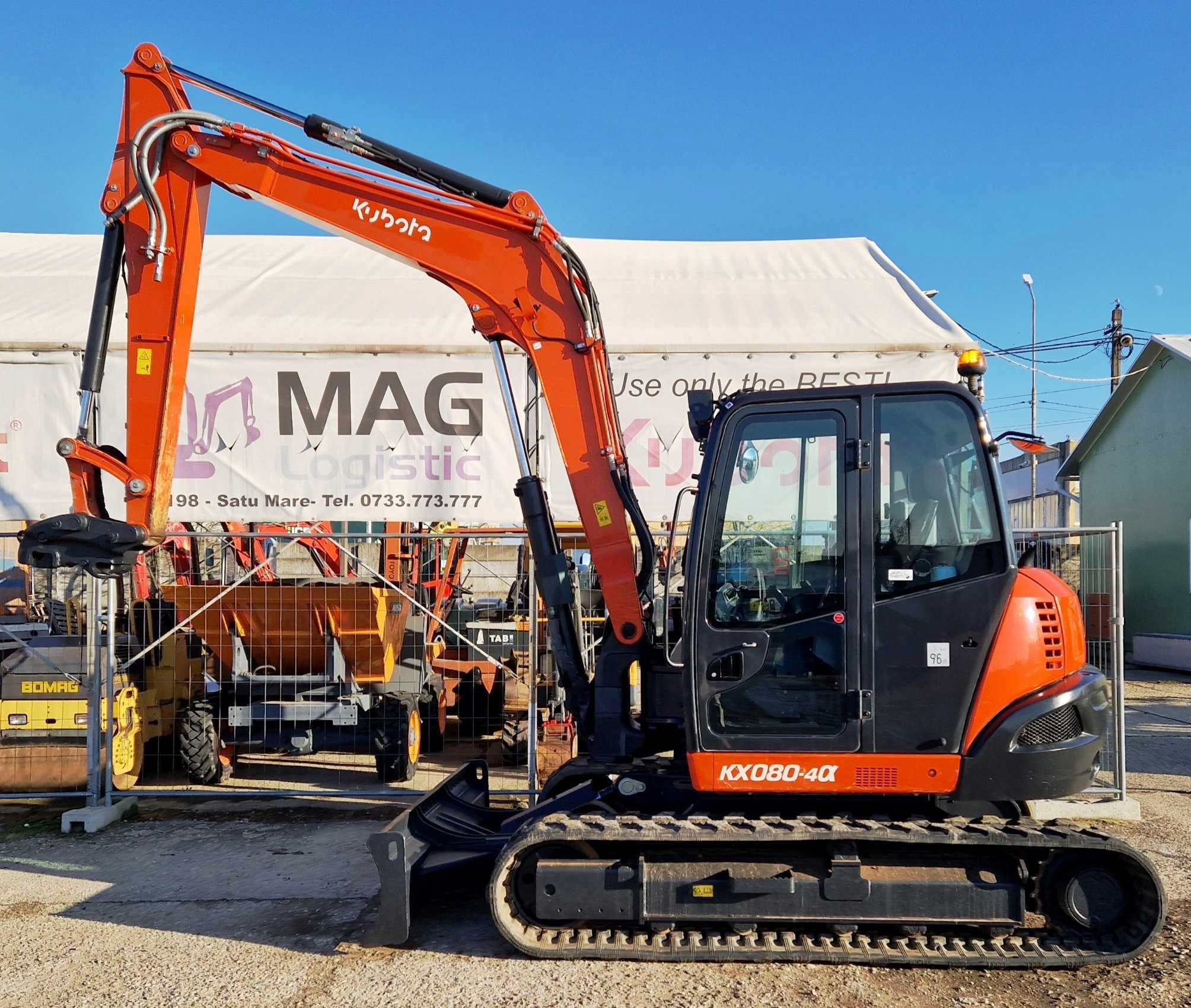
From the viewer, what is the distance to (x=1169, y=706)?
12664 millimetres

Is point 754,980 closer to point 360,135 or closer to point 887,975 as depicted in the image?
point 887,975

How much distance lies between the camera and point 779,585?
4539 mm

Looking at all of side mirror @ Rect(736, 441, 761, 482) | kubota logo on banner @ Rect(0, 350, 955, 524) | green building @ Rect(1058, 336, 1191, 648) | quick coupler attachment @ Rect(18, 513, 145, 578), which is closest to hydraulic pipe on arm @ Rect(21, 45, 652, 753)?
quick coupler attachment @ Rect(18, 513, 145, 578)

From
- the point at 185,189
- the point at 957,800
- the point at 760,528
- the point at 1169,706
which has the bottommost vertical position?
the point at 1169,706

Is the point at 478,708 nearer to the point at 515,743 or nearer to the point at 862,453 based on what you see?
the point at 515,743

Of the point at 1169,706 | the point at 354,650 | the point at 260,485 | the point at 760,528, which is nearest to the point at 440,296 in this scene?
the point at 260,485

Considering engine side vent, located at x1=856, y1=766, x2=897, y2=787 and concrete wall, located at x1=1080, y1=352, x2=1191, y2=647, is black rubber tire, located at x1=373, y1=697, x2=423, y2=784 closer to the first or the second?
engine side vent, located at x1=856, y1=766, x2=897, y2=787

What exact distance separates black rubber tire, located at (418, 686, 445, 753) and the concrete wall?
14.8 metres

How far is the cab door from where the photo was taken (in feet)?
14.6

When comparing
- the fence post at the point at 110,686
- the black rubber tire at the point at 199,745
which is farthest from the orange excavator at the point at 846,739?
the black rubber tire at the point at 199,745

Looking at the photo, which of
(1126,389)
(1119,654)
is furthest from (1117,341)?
(1119,654)

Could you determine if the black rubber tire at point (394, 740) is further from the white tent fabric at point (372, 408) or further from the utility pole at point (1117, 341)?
the utility pole at point (1117, 341)

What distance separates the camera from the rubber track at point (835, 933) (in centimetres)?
434

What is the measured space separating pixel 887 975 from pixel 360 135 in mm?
5091
